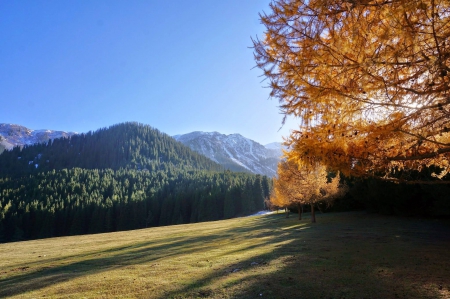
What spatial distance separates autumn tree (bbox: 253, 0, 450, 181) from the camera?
13.7ft

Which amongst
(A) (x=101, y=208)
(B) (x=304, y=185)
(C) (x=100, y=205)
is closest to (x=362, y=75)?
(B) (x=304, y=185)

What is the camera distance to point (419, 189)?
1072 inches

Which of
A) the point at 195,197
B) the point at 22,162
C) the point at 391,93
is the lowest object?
the point at 195,197

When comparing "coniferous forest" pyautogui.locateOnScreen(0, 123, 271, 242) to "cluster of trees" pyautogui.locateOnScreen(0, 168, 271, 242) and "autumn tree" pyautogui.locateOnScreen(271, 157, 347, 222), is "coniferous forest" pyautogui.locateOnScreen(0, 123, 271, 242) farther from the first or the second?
"autumn tree" pyautogui.locateOnScreen(271, 157, 347, 222)

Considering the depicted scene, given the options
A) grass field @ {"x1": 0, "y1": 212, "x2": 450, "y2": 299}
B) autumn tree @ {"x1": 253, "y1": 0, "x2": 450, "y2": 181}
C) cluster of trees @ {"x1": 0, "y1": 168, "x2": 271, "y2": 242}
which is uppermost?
autumn tree @ {"x1": 253, "y1": 0, "x2": 450, "y2": 181}

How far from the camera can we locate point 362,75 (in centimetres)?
482

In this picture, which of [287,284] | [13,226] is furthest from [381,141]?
[13,226]

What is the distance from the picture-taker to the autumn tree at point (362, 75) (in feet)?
13.7

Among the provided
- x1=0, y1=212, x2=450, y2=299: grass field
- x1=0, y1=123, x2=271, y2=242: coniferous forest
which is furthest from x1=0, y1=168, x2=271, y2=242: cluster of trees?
x1=0, y1=212, x2=450, y2=299: grass field

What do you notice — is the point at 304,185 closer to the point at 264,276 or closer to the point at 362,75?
the point at 264,276

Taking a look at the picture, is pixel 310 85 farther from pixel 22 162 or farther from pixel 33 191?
pixel 22 162

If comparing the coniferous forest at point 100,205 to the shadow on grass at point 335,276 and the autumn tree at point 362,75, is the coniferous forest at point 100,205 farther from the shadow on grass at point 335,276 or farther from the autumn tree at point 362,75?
the autumn tree at point 362,75

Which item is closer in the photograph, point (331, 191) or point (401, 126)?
point (401, 126)

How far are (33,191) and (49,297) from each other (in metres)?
125
